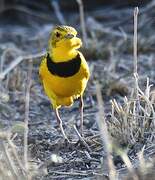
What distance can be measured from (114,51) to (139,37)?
393 mm

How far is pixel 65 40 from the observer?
13.2ft

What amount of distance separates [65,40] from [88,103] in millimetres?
1233

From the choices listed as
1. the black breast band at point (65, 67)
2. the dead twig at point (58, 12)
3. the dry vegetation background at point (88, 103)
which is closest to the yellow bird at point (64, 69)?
the black breast band at point (65, 67)

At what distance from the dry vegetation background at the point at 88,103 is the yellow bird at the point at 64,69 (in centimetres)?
17

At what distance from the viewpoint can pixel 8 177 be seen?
3008 mm

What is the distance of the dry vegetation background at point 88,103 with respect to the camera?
11.1 feet

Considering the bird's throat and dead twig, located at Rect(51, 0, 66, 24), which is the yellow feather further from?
dead twig, located at Rect(51, 0, 66, 24)

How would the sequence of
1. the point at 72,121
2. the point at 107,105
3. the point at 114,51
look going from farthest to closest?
the point at 114,51, the point at 107,105, the point at 72,121

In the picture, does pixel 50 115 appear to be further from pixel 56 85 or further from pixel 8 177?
pixel 8 177

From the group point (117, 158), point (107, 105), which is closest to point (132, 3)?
point (107, 105)

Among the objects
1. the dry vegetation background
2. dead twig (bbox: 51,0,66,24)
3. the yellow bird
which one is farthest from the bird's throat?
dead twig (bbox: 51,0,66,24)

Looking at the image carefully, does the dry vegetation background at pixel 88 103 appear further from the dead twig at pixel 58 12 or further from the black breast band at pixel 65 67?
the black breast band at pixel 65 67

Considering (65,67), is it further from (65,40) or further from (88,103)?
(88,103)

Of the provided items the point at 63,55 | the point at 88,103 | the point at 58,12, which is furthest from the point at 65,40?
the point at 58,12
